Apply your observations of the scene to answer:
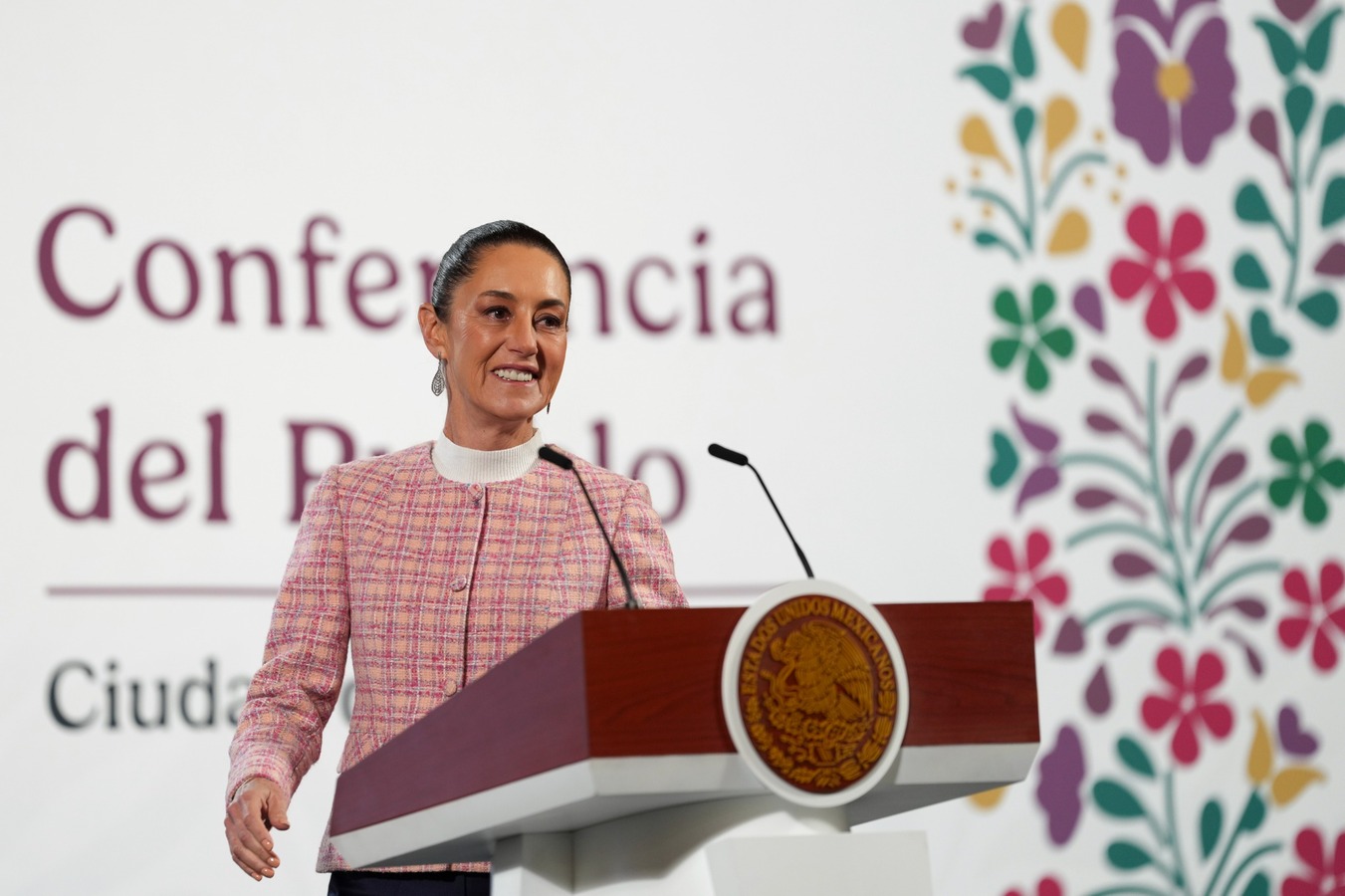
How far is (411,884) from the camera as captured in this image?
5.43 feet

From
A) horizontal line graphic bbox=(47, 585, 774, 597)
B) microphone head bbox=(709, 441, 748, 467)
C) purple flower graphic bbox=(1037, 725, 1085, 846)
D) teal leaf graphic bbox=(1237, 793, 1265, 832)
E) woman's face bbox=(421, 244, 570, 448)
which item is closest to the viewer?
microphone head bbox=(709, 441, 748, 467)

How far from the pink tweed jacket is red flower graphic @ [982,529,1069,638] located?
142 centimetres

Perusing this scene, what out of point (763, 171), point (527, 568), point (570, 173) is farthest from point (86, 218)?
point (527, 568)

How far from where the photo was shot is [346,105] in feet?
9.55

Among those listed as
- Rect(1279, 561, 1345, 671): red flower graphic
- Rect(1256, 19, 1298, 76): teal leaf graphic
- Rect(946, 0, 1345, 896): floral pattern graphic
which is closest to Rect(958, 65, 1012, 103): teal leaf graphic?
Rect(946, 0, 1345, 896): floral pattern graphic

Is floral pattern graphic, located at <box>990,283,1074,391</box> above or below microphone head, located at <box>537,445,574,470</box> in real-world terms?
above

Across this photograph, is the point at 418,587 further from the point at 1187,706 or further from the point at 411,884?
the point at 1187,706

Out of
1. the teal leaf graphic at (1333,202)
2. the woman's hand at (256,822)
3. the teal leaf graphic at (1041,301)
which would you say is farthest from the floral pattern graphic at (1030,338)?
the woman's hand at (256,822)

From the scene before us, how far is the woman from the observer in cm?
169

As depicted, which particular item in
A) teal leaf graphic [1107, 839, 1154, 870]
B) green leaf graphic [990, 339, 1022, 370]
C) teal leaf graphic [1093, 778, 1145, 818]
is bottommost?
teal leaf graphic [1107, 839, 1154, 870]

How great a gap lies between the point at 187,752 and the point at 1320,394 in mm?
2316

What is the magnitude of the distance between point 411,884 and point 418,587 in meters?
0.31

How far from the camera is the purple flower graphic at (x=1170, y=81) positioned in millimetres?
3324

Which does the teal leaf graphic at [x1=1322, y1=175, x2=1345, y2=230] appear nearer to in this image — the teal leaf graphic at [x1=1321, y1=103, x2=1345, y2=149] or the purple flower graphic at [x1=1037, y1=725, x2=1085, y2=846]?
the teal leaf graphic at [x1=1321, y1=103, x2=1345, y2=149]
